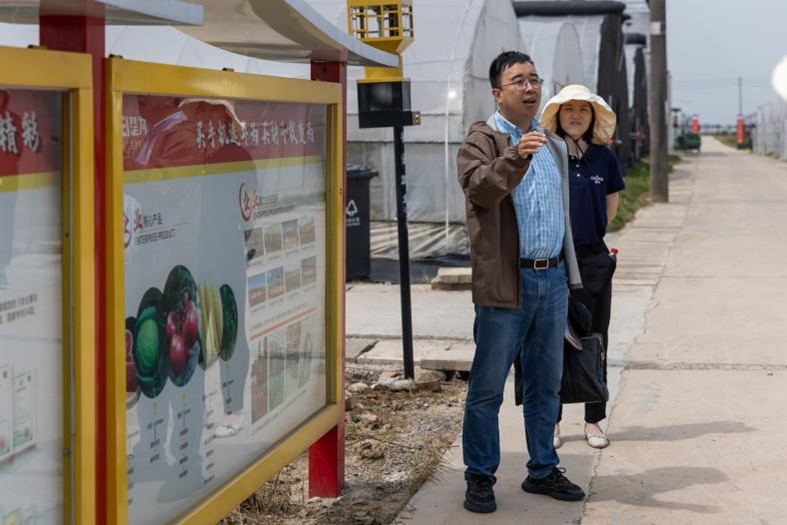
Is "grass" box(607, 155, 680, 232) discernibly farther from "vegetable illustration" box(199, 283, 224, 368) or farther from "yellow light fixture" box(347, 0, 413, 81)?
"vegetable illustration" box(199, 283, 224, 368)

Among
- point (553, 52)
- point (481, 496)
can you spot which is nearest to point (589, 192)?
point (481, 496)

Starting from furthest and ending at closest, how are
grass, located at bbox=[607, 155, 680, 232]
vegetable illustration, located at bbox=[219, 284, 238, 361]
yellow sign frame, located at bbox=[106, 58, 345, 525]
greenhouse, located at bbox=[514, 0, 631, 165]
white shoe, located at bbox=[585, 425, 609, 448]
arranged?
greenhouse, located at bbox=[514, 0, 631, 165], grass, located at bbox=[607, 155, 680, 232], white shoe, located at bbox=[585, 425, 609, 448], vegetable illustration, located at bbox=[219, 284, 238, 361], yellow sign frame, located at bbox=[106, 58, 345, 525]

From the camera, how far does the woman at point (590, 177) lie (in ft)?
19.7

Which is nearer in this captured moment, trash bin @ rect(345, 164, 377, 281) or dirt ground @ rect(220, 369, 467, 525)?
dirt ground @ rect(220, 369, 467, 525)

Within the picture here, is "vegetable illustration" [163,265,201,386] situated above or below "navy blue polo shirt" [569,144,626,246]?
below

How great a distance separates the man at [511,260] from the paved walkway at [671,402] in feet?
1.31

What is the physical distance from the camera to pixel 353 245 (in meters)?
12.8

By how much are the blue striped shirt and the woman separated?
878mm

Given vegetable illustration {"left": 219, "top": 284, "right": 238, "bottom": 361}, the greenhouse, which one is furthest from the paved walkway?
the greenhouse

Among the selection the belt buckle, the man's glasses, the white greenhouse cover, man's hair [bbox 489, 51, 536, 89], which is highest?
the white greenhouse cover

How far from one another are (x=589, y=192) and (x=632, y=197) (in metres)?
20.6

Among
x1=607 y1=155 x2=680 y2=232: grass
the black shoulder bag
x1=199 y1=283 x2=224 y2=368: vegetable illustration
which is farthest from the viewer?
x1=607 y1=155 x2=680 y2=232: grass

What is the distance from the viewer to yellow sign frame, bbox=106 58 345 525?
10.8 feet

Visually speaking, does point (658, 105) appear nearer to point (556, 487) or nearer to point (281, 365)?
point (556, 487)
